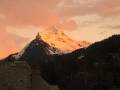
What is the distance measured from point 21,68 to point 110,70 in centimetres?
12121

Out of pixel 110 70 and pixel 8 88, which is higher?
pixel 110 70

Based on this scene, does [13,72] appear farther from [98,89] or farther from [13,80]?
[98,89]

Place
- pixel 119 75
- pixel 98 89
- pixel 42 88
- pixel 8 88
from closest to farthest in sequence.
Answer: pixel 8 88 → pixel 42 88 → pixel 98 89 → pixel 119 75

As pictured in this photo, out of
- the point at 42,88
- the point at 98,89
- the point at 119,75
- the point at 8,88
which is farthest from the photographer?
the point at 119,75

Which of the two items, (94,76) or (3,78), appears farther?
(94,76)

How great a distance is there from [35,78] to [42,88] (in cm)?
232

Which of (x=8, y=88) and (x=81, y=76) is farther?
(x=81, y=76)

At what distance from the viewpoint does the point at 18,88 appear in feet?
243

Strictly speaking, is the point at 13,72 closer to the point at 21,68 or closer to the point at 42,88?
the point at 21,68

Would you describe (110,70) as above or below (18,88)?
above

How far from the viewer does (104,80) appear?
7067 inches

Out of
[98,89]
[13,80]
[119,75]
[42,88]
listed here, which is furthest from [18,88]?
[119,75]

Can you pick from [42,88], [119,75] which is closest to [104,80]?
[119,75]

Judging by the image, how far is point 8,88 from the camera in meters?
74.1
